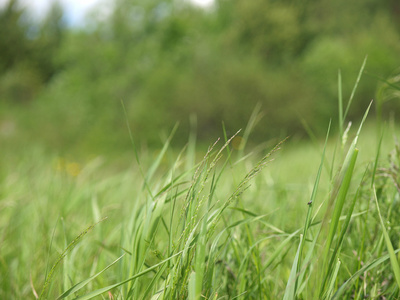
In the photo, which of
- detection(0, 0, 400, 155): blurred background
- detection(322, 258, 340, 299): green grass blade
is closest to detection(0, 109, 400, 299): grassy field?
detection(322, 258, 340, 299): green grass blade

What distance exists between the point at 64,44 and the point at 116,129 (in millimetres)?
8806

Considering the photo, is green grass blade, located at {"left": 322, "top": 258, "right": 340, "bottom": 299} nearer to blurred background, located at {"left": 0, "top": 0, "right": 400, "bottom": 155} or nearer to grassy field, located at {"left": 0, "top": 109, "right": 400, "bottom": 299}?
grassy field, located at {"left": 0, "top": 109, "right": 400, "bottom": 299}

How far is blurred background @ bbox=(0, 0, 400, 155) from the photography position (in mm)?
14094

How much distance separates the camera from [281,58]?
52.5ft

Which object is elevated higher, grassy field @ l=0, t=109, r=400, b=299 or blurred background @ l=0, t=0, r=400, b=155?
grassy field @ l=0, t=109, r=400, b=299

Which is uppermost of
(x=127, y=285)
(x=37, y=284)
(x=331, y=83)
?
(x=127, y=285)

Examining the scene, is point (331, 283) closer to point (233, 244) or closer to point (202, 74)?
point (233, 244)

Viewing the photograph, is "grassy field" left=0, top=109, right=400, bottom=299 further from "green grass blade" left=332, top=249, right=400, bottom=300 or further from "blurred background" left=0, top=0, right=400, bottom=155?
"blurred background" left=0, top=0, right=400, bottom=155

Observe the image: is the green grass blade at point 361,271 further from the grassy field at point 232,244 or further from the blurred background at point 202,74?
the blurred background at point 202,74

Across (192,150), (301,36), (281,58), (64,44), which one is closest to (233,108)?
(281,58)

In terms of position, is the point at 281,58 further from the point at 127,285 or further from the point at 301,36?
the point at 127,285

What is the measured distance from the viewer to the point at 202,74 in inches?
589

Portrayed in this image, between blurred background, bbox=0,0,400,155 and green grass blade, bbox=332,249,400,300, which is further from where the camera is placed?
blurred background, bbox=0,0,400,155

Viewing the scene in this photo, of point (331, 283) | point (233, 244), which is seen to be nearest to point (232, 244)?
point (233, 244)
